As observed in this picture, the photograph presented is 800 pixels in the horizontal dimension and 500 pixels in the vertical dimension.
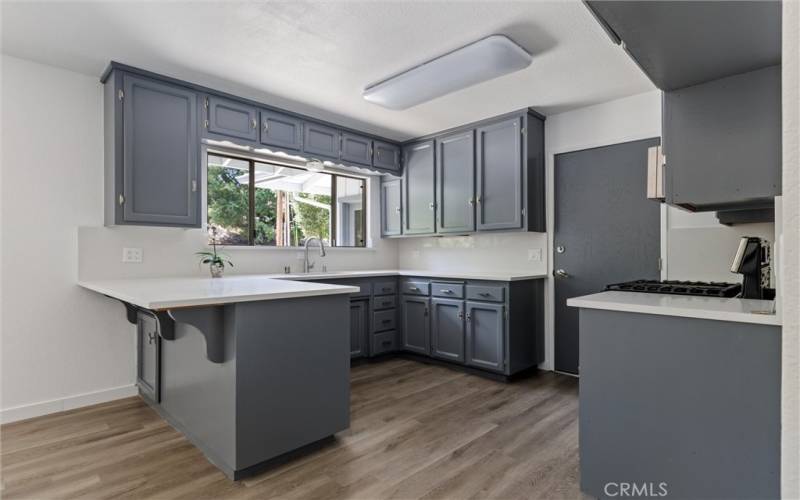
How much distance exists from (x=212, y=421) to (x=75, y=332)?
5.22ft

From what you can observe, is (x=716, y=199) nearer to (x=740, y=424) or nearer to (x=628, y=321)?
(x=628, y=321)

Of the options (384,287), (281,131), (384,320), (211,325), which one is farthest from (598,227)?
(211,325)

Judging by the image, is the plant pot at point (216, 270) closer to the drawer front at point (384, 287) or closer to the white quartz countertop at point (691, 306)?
the drawer front at point (384, 287)

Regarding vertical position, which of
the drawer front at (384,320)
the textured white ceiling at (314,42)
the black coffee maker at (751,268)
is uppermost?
the textured white ceiling at (314,42)

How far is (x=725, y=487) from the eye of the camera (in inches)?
56.2

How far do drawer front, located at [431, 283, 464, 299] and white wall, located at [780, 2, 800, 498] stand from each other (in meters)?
3.21

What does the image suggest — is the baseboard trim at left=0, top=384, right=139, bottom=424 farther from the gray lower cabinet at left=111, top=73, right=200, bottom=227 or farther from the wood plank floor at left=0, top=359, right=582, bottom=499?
the gray lower cabinet at left=111, top=73, right=200, bottom=227

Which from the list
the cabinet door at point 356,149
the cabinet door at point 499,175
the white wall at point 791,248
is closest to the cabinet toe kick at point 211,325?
the white wall at point 791,248

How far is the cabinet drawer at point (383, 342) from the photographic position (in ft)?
13.2

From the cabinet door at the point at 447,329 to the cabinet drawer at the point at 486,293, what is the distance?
0.13 metres

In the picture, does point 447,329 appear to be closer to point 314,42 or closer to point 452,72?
point 452,72

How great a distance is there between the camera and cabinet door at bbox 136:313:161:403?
2.70m

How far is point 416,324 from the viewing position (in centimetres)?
409

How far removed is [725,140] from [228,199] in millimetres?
3565
